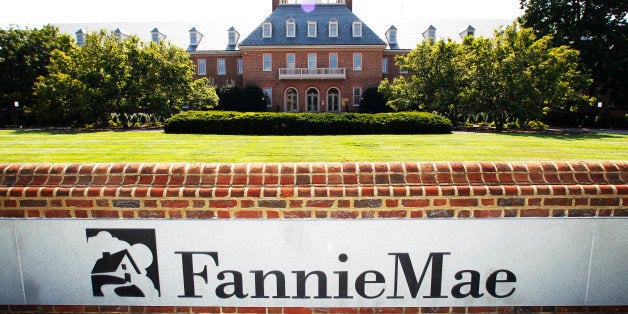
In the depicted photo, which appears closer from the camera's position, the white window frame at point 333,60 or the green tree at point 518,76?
the green tree at point 518,76

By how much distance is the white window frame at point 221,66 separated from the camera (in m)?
41.1

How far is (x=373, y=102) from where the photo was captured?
34531 mm

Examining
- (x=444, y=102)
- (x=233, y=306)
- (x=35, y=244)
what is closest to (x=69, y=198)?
(x=35, y=244)

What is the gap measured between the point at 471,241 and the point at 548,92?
21238 mm

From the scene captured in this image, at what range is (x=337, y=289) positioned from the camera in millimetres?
3330

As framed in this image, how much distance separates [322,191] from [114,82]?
22414 mm

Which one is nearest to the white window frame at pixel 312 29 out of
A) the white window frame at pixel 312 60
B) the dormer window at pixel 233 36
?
the white window frame at pixel 312 60

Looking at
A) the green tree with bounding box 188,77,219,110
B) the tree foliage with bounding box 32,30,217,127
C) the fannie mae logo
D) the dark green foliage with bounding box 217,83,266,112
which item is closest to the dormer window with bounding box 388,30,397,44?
the dark green foliage with bounding box 217,83,266,112

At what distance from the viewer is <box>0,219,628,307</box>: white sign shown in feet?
10.5

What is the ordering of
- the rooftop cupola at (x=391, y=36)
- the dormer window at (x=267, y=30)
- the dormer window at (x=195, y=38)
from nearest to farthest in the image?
the dormer window at (x=267, y=30) → the rooftop cupola at (x=391, y=36) → the dormer window at (x=195, y=38)

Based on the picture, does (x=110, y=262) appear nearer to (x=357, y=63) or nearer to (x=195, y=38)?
(x=357, y=63)

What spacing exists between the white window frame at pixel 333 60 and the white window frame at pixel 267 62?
587 cm

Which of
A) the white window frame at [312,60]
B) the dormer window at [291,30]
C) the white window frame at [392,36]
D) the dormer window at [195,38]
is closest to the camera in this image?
the dormer window at [291,30]

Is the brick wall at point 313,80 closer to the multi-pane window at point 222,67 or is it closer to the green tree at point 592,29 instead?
the multi-pane window at point 222,67
